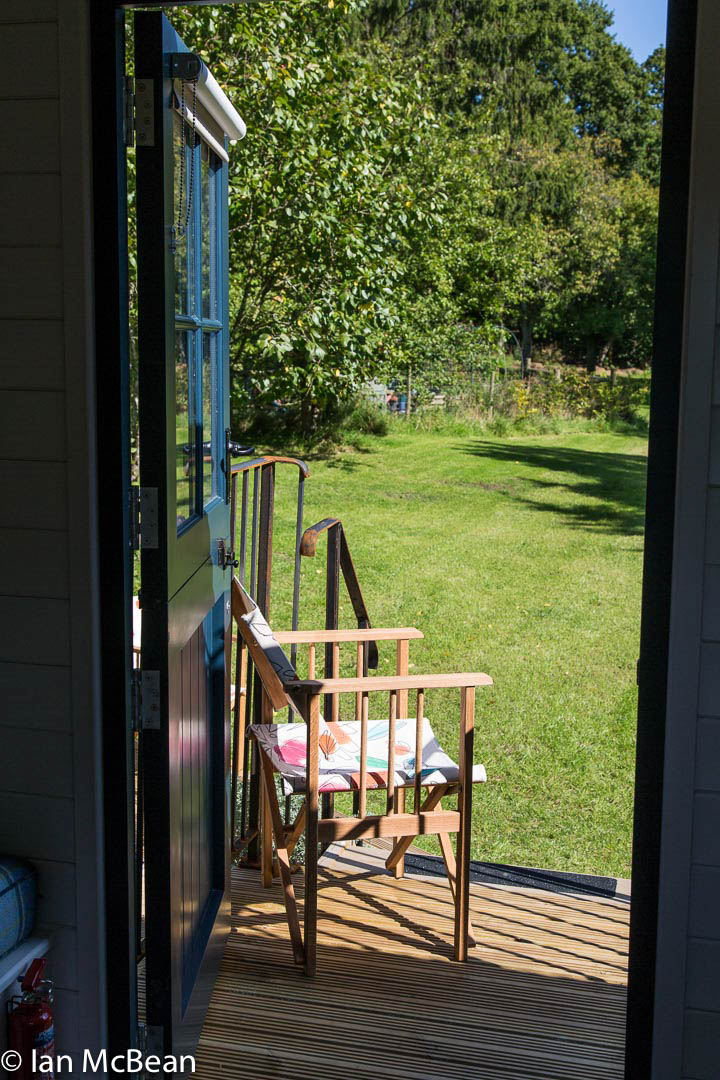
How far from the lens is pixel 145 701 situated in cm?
185

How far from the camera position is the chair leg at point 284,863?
2670 millimetres

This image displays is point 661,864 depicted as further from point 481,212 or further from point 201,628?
point 481,212

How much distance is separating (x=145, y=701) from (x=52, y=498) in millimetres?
384

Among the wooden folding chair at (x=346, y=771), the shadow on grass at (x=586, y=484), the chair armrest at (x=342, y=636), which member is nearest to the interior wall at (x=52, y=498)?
the wooden folding chair at (x=346, y=771)

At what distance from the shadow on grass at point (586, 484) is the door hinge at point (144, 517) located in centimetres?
857

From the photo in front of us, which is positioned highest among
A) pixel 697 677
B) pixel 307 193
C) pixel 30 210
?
pixel 307 193

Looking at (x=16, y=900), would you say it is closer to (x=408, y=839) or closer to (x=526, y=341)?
(x=408, y=839)

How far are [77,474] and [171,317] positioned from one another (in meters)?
0.31

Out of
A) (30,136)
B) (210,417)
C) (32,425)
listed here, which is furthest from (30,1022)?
(30,136)

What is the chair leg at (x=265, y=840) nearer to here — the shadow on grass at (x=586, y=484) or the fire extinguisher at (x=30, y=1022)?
the fire extinguisher at (x=30, y=1022)

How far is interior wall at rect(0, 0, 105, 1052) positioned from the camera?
1703 mm

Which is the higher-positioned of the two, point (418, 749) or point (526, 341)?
point (526, 341)

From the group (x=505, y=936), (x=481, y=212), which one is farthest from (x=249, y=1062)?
(x=481, y=212)

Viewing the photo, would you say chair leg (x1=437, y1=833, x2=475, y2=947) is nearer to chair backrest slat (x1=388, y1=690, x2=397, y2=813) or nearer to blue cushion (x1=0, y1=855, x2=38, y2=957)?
chair backrest slat (x1=388, y1=690, x2=397, y2=813)
